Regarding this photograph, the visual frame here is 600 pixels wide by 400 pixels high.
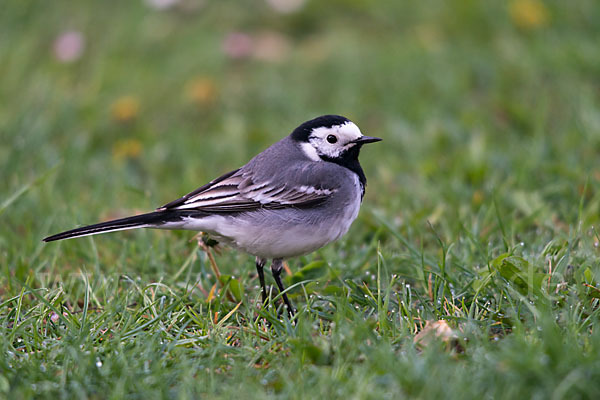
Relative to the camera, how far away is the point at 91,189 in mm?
6180

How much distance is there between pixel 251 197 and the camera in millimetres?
4148

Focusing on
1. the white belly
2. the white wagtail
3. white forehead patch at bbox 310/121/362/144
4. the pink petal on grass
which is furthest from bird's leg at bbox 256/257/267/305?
the pink petal on grass

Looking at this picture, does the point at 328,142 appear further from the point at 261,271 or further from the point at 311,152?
the point at 261,271

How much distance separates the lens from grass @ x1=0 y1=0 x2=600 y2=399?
2992mm

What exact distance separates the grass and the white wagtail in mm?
250

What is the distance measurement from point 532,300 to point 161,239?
2.50 m

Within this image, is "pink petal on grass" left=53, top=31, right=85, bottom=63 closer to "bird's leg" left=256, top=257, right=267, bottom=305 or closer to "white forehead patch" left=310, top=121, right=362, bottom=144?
"white forehead patch" left=310, top=121, right=362, bottom=144

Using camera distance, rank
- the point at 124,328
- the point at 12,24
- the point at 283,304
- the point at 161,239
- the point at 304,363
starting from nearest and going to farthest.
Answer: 1. the point at 304,363
2. the point at 124,328
3. the point at 283,304
4. the point at 161,239
5. the point at 12,24

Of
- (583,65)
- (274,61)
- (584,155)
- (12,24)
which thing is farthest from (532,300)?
(12,24)

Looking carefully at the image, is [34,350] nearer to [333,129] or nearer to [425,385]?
[425,385]

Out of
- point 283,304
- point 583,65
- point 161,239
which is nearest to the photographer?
point 283,304

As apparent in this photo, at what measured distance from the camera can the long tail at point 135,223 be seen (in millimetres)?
3762

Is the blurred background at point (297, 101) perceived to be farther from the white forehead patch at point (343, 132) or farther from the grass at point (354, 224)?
the white forehead patch at point (343, 132)

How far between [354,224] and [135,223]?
1933mm
